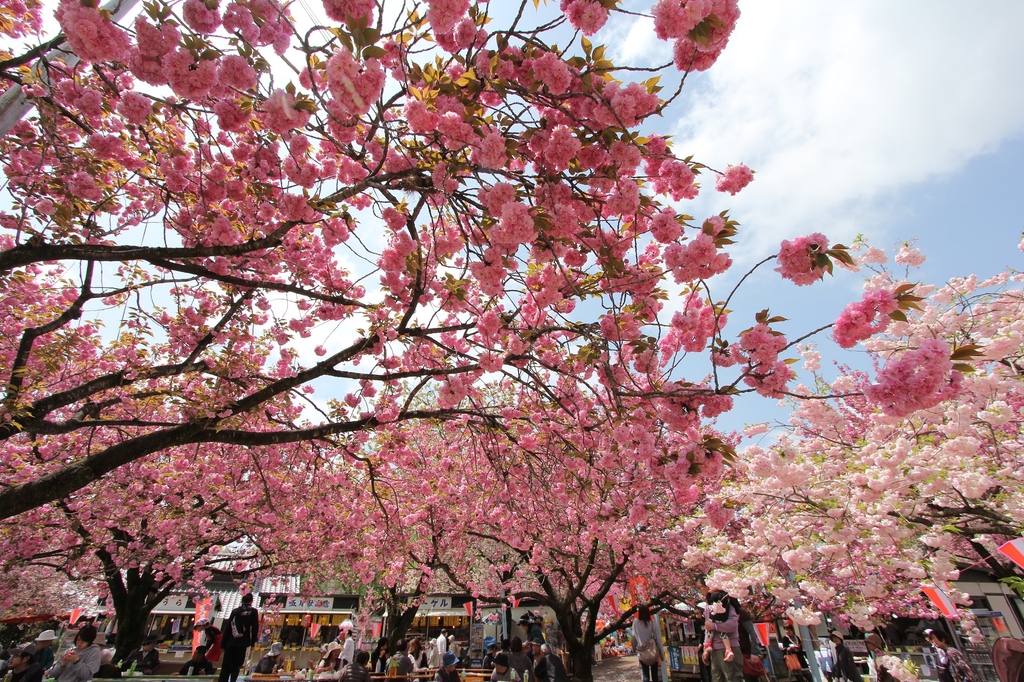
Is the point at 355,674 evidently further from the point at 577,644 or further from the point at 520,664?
the point at 577,644

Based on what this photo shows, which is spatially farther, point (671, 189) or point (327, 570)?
point (327, 570)

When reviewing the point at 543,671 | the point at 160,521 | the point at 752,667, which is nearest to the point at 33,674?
the point at 160,521

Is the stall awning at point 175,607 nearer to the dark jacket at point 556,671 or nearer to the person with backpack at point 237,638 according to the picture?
the person with backpack at point 237,638

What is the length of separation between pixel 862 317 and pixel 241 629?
8.59 metres

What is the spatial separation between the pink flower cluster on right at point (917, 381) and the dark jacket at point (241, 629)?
830 cm

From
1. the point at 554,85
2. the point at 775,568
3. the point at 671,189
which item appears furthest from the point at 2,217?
the point at 775,568

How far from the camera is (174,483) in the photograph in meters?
8.90

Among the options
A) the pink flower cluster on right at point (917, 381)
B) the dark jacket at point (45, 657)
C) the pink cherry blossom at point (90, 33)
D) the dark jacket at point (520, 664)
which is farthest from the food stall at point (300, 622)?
the pink flower cluster on right at point (917, 381)

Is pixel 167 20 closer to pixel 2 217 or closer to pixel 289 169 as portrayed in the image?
pixel 289 169

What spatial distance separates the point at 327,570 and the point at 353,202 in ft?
37.3

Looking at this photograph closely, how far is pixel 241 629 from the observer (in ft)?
23.7

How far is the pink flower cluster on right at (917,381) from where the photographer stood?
258cm

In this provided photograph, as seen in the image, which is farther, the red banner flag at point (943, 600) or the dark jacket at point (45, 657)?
the dark jacket at point (45, 657)

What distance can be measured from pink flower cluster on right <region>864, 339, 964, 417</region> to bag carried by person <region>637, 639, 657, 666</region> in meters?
7.86
